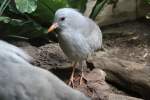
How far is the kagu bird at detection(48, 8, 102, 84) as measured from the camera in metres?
3.26

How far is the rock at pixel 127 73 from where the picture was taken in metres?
3.47

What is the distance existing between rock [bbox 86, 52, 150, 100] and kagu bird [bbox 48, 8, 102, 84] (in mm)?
350

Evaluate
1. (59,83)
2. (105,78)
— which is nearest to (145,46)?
(105,78)

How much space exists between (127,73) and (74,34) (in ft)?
1.89

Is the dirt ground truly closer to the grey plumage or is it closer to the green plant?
the green plant

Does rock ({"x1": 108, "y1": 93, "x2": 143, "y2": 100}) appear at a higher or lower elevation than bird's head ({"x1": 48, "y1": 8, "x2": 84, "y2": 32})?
lower

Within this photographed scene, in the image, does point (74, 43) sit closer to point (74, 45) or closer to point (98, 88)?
point (74, 45)

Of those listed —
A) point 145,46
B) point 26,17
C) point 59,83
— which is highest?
point 59,83

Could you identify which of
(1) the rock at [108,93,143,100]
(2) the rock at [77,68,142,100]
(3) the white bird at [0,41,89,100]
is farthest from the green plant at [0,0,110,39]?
(3) the white bird at [0,41,89,100]

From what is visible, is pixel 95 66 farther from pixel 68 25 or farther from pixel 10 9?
pixel 10 9

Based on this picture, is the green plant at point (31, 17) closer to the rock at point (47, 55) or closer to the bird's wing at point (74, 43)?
the rock at point (47, 55)

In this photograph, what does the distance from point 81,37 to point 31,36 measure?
932mm

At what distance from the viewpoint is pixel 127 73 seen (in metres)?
3.57

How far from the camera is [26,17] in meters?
4.07
